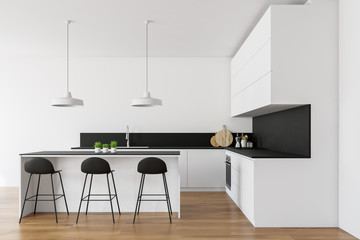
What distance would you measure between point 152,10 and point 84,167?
7.40 feet

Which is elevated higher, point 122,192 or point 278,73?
point 278,73

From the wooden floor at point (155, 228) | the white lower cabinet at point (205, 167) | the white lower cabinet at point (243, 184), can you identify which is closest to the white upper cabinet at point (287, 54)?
the white lower cabinet at point (243, 184)

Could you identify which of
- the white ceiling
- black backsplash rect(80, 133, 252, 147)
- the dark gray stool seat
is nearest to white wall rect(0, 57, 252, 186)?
black backsplash rect(80, 133, 252, 147)

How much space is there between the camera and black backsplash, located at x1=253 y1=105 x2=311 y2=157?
152 inches

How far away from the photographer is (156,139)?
668 centimetres

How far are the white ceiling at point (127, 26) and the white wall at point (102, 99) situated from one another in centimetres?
28

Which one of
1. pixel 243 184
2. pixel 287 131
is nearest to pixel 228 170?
pixel 243 184

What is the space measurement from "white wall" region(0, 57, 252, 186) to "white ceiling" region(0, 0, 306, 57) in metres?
0.28

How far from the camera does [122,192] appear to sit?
4.52m

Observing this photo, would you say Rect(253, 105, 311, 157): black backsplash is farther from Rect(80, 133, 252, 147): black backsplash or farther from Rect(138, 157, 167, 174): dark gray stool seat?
Rect(138, 157, 167, 174): dark gray stool seat
